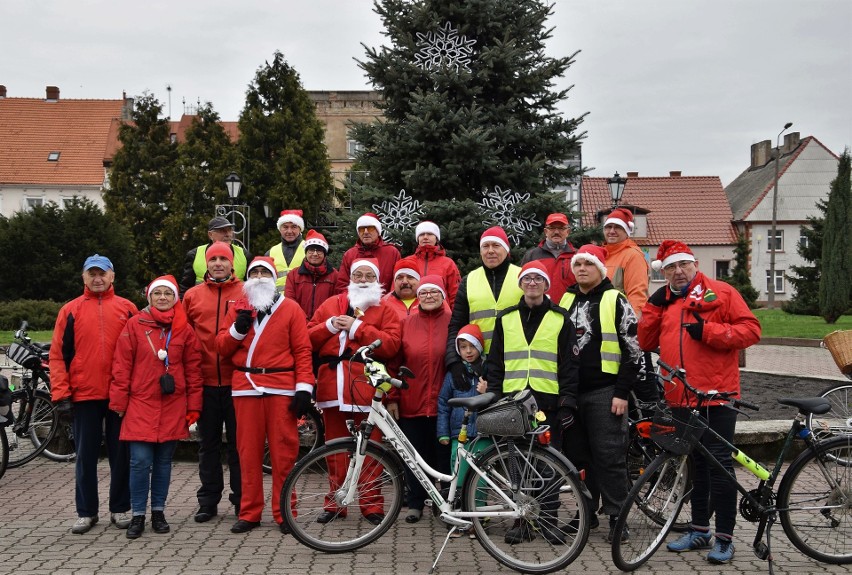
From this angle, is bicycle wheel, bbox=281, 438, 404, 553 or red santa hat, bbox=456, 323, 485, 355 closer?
bicycle wheel, bbox=281, 438, 404, 553

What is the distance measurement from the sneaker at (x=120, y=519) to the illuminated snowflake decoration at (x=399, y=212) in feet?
16.2

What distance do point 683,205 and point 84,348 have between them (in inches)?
2390

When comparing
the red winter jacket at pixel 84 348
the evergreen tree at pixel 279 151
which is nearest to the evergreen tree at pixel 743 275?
the evergreen tree at pixel 279 151

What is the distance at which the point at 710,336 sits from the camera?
569 centimetres

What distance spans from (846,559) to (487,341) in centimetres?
286

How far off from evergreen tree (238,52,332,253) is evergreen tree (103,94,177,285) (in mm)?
10689

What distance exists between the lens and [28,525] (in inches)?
258

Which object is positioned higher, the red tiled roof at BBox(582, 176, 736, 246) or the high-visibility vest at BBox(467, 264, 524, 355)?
the red tiled roof at BBox(582, 176, 736, 246)

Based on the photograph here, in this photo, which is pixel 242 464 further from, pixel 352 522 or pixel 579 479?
pixel 579 479

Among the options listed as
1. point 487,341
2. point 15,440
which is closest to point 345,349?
point 487,341

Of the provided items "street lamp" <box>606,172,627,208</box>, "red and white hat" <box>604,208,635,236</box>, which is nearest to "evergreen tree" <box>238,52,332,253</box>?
"street lamp" <box>606,172,627,208</box>

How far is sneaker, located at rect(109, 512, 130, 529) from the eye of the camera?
6.45 meters

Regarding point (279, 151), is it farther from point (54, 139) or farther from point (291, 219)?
point (291, 219)

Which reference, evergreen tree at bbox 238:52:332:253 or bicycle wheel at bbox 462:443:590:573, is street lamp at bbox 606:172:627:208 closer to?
bicycle wheel at bbox 462:443:590:573
